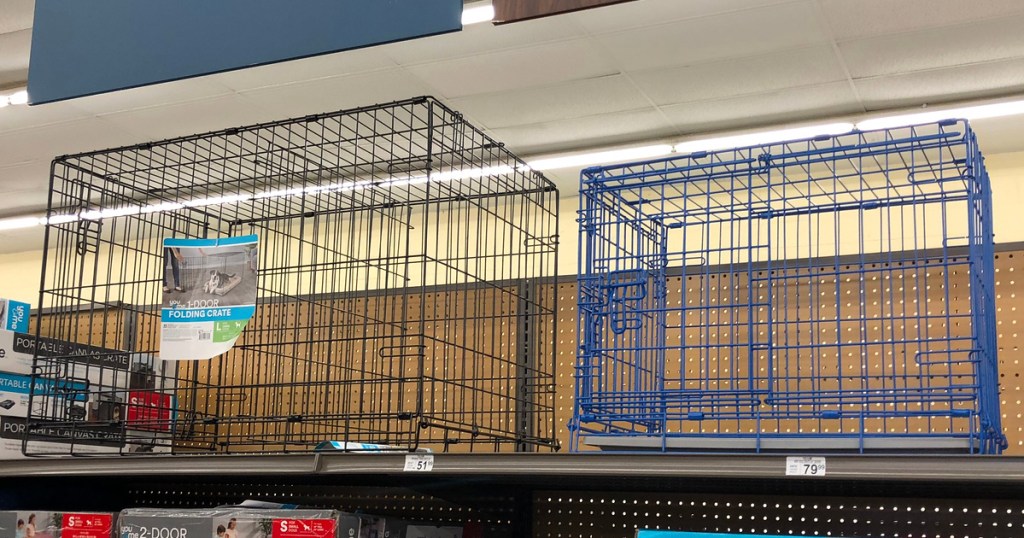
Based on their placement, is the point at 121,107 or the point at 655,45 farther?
the point at 121,107

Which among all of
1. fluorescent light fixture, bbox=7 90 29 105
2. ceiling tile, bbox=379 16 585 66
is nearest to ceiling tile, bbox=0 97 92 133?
fluorescent light fixture, bbox=7 90 29 105

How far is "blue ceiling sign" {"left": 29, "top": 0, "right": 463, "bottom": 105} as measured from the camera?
2.56 meters

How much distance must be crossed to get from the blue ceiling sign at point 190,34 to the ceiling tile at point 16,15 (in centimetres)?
336

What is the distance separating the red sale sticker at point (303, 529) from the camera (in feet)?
7.70

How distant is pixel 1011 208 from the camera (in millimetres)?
8250

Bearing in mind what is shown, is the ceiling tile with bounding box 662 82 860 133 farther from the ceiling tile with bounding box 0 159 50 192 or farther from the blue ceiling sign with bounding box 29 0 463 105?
the blue ceiling sign with bounding box 29 0 463 105

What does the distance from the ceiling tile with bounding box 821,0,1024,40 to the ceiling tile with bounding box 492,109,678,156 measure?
1.86m

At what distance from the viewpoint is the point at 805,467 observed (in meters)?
1.95

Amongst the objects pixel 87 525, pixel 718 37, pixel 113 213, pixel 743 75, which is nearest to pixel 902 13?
pixel 718 37

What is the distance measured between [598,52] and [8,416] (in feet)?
14.9

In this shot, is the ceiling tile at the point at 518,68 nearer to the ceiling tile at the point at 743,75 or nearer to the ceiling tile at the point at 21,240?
the ceiling tile at the point at 743,75

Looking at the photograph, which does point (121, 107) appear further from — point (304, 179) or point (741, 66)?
point (304, 179)

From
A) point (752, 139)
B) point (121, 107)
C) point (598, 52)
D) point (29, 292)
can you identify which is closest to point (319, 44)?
Answer: point (598, 52)

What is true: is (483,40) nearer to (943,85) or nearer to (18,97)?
(943,85)
